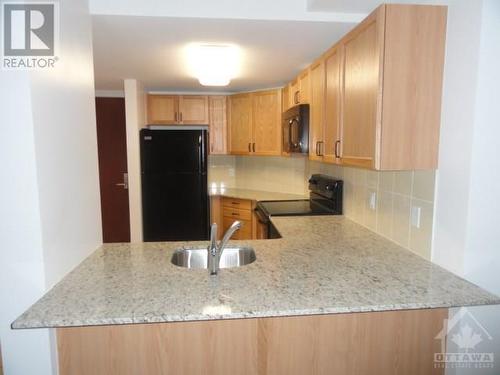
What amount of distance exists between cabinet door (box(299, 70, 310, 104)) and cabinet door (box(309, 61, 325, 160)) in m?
0.11

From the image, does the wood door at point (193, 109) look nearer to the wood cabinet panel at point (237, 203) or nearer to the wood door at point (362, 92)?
the wood cabinet panel at point (237, 203)

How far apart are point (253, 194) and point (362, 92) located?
2.63 metres

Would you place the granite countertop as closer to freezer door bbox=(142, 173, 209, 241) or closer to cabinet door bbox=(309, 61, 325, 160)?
freezer door bbox=(142, 173, 209, 241)

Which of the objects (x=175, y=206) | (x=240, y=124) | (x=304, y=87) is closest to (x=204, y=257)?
(x=304, y=87)

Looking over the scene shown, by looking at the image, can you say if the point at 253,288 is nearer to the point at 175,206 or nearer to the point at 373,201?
the point at 373,201

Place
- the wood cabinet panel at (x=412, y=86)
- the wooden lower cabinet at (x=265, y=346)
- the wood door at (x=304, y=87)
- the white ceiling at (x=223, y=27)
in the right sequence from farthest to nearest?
the wood door at (x=304, y=87)
the white ceiling at (x=223, y=27)
the wood cabinet panel at (x=412, y=86)
the wooden lower cabinet at (x=265, y=346)

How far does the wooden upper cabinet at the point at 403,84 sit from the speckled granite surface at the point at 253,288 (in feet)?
1.68

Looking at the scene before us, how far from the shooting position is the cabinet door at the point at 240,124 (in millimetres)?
4012

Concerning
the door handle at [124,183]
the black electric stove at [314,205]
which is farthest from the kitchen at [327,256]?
the door handle at [124,183]

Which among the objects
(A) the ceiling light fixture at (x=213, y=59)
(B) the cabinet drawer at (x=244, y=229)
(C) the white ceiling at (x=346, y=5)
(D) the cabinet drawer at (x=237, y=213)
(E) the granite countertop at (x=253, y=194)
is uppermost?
(C) the white ceiling at (x=346, y=5)

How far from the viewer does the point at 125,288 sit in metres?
1.33

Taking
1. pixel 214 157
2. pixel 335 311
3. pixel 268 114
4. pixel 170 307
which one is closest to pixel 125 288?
pixel 170 307

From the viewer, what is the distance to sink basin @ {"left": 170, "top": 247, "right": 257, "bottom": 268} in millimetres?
1852

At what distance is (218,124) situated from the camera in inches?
166
